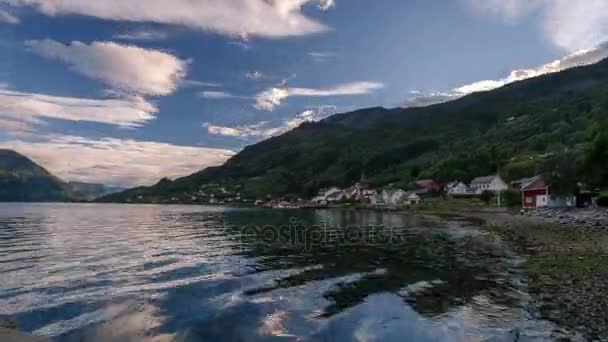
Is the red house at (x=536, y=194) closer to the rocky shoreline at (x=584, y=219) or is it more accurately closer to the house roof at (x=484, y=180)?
the rocky shoreline at (x=584, y=219)

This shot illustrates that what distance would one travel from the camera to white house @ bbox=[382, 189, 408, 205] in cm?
16138

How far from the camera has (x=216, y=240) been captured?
1848 inches

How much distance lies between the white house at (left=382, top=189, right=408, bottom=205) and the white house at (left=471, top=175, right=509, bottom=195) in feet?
79.6

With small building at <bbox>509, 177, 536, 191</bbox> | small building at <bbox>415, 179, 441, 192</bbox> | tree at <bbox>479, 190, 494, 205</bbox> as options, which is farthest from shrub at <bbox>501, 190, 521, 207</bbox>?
small building at <bbox>415, 179, 441, 192</bbox>

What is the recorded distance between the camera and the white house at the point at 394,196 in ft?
529

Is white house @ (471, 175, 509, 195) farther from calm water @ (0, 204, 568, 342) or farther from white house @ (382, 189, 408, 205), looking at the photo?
calm water @ (0, 204, 568, 342)

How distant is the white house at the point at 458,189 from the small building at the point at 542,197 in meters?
65.5

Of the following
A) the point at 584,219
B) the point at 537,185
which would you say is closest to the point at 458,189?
the point at 537,185

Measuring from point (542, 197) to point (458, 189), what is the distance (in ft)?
255

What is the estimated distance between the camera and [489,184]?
149 meters

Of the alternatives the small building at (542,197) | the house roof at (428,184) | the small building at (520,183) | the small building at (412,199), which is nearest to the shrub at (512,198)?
the small building at (520,183)

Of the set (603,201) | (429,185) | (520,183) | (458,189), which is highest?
(429,185)

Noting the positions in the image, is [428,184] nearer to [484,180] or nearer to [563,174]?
[484,180]

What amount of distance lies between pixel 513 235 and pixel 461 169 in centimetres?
14561
